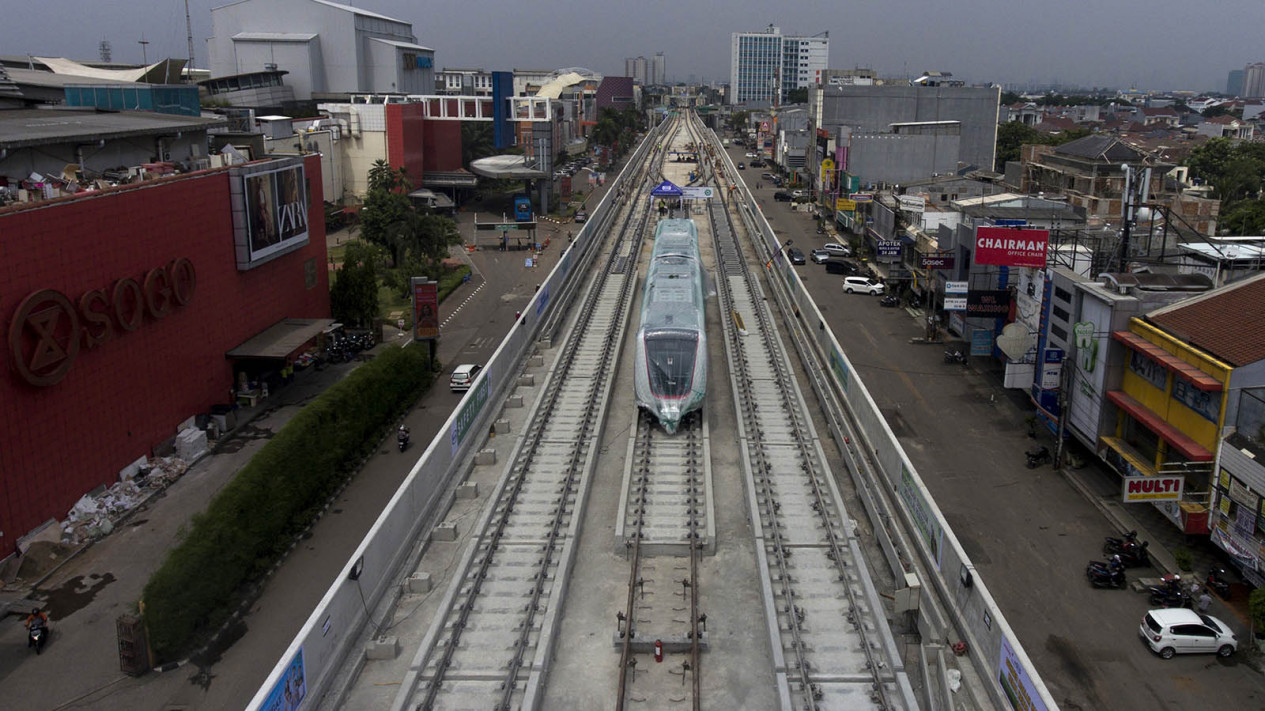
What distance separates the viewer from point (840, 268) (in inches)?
2378

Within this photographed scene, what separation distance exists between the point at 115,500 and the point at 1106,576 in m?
25.4

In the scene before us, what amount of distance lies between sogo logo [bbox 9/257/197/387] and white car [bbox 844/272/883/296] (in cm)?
3608

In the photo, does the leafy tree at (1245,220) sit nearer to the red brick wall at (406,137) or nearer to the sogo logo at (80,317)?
the red brick wall at (406,137)

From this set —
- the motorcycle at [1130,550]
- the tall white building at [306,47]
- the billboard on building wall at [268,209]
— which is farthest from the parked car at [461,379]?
the tall white building at [306,47]

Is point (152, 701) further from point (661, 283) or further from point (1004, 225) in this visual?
point (1004, 225)

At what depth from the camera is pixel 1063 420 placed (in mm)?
29562

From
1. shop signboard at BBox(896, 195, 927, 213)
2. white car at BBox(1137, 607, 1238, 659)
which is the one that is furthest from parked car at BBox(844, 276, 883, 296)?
white car at BBox(1137, 607, 1238, 659)

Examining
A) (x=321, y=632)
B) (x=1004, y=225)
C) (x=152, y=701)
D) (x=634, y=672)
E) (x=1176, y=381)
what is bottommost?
(x=152, y=701)

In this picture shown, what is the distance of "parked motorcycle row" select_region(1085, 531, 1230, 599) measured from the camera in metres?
21.3

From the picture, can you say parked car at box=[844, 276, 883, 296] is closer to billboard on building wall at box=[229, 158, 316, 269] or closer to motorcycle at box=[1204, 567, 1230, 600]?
billboard on building wall at box=[229, 158, 316, 269]

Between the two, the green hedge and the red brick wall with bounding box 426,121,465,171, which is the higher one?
the red brick wall with bounding box 426,121,465,171

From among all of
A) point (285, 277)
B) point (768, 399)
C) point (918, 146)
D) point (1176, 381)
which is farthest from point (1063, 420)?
point (918, 146)

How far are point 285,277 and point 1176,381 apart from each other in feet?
102

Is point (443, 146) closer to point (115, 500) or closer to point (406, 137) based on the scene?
point (406, 137)
